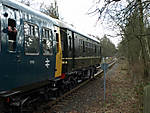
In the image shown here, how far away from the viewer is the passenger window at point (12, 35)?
455cm

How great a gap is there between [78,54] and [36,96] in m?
4.51

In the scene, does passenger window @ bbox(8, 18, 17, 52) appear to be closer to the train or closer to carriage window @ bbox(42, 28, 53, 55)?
the train

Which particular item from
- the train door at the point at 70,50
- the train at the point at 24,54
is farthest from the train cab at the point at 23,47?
the train door at the point at 70,50

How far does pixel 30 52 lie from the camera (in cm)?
533

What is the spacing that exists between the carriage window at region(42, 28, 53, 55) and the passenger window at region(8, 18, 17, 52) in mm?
1547

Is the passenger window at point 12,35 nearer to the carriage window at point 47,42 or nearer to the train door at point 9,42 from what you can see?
the train door at point 9,42

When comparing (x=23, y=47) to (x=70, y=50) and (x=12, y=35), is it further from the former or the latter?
(x=70, y=50)

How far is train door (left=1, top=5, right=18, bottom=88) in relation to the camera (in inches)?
170

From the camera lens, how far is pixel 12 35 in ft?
15.4

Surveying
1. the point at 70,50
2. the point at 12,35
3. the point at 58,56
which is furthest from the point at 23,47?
the point at 70,50

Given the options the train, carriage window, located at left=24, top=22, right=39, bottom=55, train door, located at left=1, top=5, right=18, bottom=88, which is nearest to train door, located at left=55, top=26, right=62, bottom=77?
the train

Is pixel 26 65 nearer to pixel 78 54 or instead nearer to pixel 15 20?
pixel 15 20

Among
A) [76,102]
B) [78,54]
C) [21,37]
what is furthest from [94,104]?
[21,37]

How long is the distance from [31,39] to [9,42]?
39.3 inches
